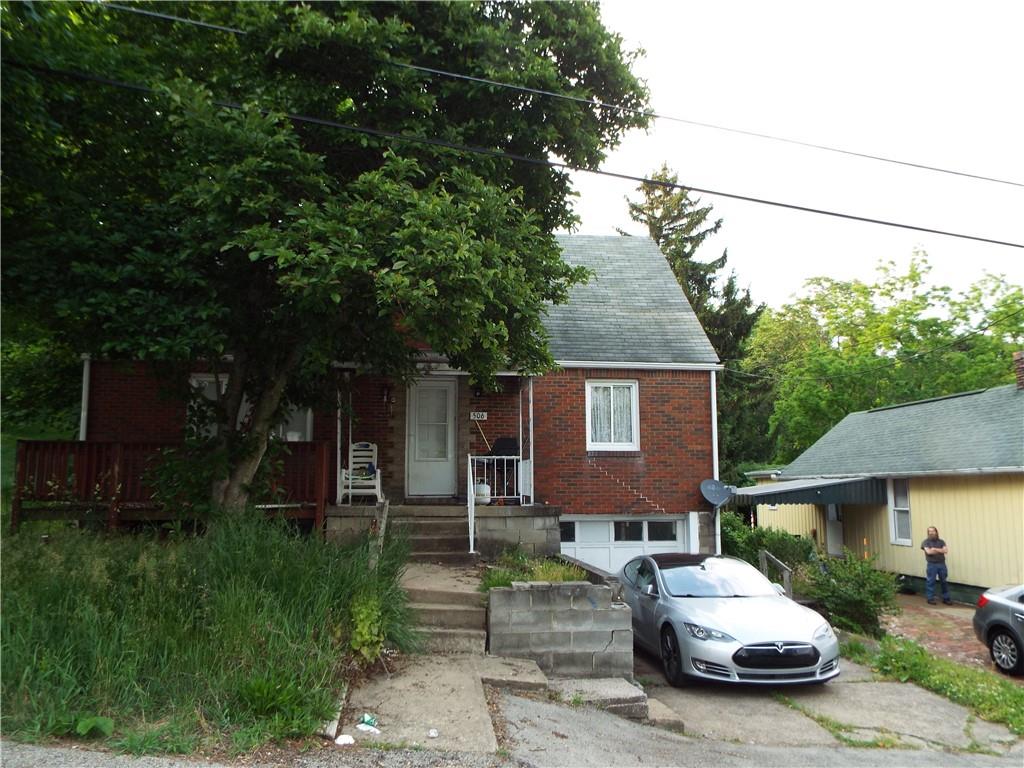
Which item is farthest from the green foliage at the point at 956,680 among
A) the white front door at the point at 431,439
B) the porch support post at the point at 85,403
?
the porch support post at the point at 85,403

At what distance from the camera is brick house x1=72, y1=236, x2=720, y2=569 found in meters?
13.3

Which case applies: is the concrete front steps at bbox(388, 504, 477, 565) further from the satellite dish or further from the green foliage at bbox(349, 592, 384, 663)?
the satellite dish

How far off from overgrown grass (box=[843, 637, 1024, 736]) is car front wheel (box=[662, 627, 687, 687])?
3132 mm

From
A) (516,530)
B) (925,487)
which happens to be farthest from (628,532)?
(925,487)

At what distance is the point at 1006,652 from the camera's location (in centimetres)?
1075

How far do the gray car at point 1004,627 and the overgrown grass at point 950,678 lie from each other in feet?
1.10

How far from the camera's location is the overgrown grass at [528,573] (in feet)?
28.1

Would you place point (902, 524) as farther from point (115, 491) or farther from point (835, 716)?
point (115, 491)

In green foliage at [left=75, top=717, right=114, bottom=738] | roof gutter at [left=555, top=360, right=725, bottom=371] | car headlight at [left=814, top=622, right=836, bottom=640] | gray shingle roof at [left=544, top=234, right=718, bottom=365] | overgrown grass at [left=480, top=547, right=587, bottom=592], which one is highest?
gray shingle roof at [left=544, top=234, right=718, bottom=365]

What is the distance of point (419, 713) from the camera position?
5.99 meters

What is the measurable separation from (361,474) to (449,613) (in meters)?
4.86

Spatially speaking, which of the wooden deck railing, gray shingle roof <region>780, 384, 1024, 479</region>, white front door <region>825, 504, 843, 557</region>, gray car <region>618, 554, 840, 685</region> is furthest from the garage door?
white front door <region>825, 504, 843, 557</region>

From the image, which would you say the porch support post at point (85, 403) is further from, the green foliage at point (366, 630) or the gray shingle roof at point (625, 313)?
the green foliage at point (366, 630)

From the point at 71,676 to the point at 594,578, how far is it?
5.79 meters
